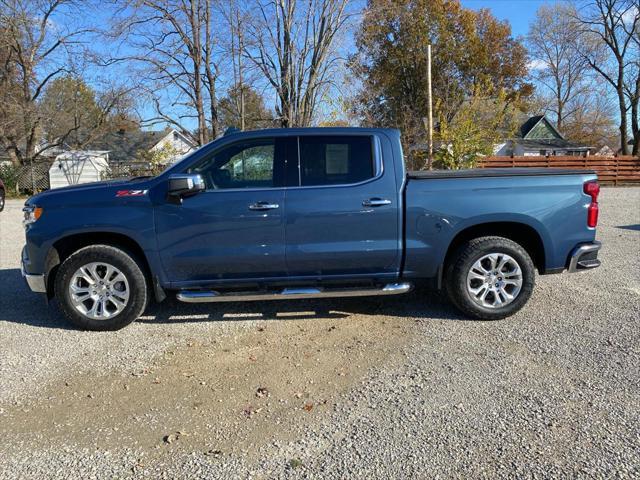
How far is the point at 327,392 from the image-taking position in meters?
3.36

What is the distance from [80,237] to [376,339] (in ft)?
9.77

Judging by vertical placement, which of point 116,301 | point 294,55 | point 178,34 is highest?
point 178,34

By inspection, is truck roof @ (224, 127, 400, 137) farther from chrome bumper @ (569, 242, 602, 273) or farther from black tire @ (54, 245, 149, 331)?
chrome bumper @ (569, 242, 602, 273)

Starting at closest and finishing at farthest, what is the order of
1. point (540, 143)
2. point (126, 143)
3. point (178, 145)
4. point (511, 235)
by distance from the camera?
point (511, 235) → point (178, 145) → point (126, 143) → point (540, 143)

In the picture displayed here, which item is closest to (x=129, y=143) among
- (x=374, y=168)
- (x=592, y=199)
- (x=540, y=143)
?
(x=540, y=143)

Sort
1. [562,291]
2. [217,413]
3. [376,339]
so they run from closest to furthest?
[217,413]
[376,339]
[562,291]

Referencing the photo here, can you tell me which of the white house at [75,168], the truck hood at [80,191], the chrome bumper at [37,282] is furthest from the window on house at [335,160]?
the white house at [75,168]

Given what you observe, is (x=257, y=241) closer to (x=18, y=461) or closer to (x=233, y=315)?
(x=233, y=315)

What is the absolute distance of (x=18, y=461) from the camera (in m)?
2.65

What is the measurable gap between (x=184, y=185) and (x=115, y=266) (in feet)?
3.42

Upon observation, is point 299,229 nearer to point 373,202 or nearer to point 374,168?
point 373,202

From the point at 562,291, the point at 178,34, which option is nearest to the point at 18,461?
the point at 562,291

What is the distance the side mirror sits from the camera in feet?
13.8

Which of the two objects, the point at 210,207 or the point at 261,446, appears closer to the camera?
the point at 261,446
